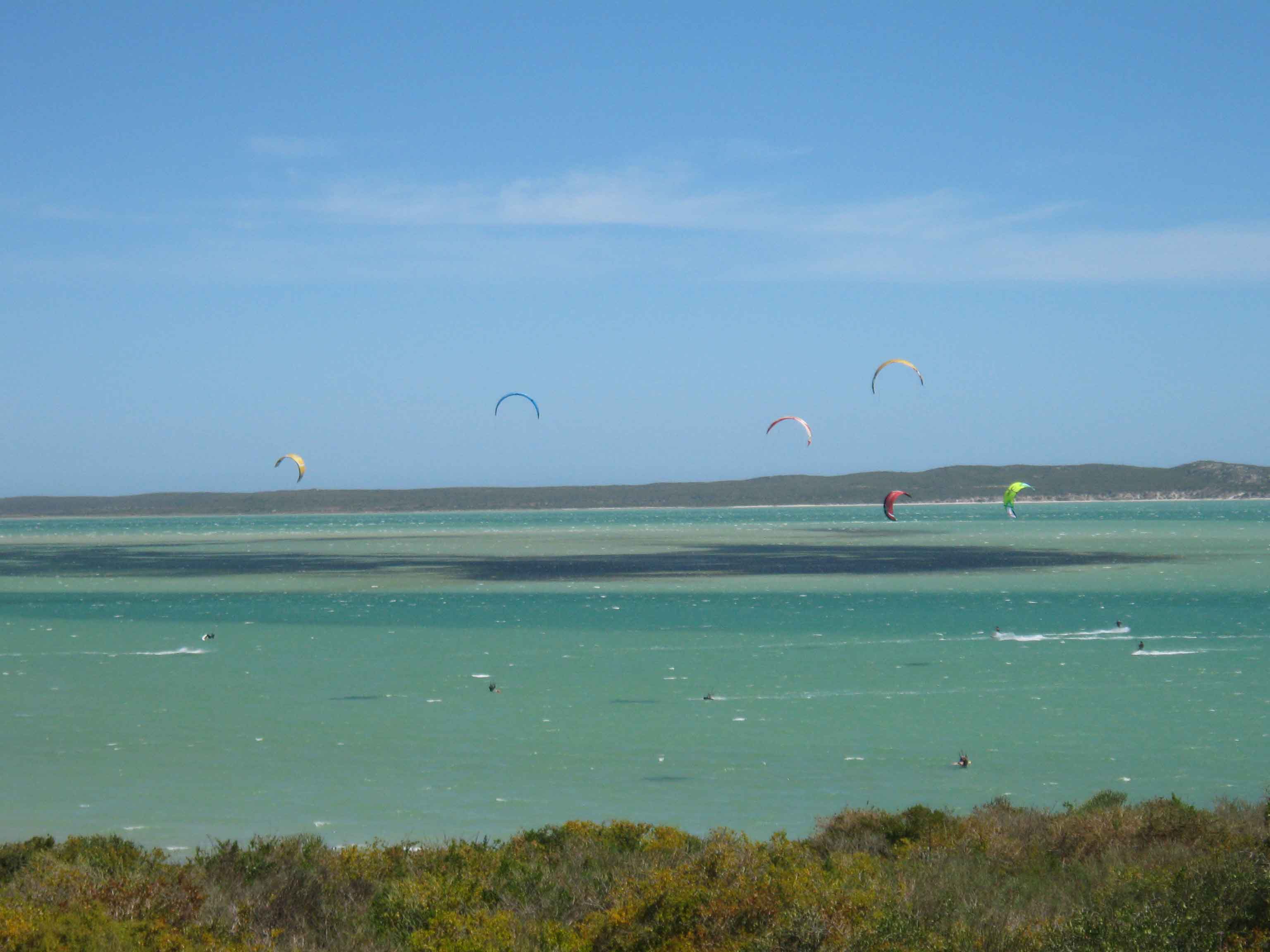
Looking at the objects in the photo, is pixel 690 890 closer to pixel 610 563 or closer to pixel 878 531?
pixel 610 563

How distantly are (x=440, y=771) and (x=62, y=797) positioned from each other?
409cm

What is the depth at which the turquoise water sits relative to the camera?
44.6 ft

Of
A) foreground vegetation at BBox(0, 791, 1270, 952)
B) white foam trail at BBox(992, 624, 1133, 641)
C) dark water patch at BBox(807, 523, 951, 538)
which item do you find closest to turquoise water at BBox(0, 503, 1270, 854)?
white foam trail at BBox(992, 624, 1133, 641)

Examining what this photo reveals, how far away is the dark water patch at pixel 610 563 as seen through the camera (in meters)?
54.8

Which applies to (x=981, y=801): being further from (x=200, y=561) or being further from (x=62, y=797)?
(x=200, y=561)

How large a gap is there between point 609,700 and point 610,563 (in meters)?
43.1

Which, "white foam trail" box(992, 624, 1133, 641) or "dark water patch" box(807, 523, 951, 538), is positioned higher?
"white foam trail" box(992, 624, 1133, 641)

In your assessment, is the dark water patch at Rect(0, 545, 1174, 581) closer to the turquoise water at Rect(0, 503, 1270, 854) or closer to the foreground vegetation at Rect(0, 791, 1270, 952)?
the turquoise water at Rect(0, 503, 1270, 854)

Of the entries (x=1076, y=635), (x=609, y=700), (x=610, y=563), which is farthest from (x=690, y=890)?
(x=610, y=563)

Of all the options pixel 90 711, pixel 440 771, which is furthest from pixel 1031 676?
pixel 90 711

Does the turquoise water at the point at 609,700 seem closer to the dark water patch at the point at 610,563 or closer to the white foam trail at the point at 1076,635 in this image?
the white foam trail at the point at 1076,635

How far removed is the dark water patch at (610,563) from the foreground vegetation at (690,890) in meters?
40.7

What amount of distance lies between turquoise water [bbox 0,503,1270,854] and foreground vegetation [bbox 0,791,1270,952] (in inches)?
92.4

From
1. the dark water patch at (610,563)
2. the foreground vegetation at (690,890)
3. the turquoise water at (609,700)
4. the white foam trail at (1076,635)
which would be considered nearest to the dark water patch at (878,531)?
the dark water patch at (610,563)
